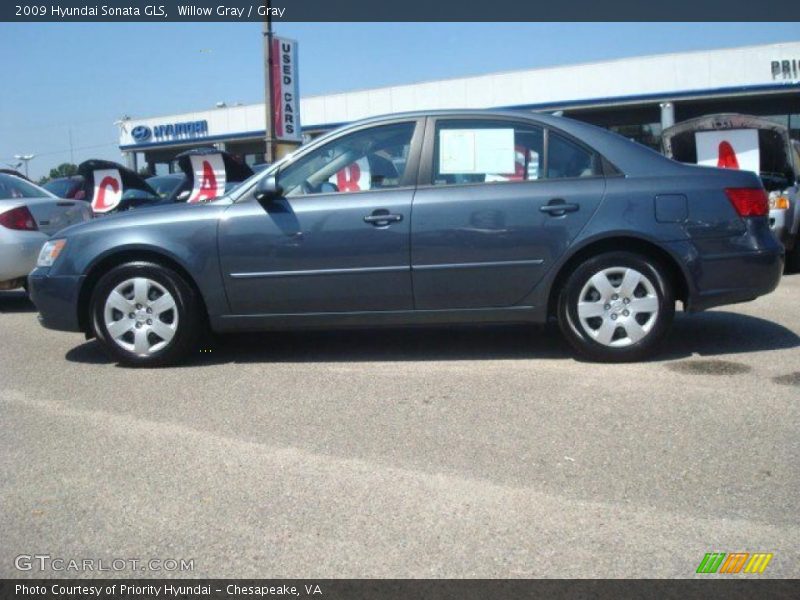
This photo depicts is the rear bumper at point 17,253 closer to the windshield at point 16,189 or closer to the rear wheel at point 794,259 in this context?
the windshield at point 16,189

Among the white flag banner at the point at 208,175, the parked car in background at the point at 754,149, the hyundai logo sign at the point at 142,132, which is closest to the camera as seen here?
the parked car in background at the point at 754,149

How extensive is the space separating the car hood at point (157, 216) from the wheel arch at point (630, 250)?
2251 millimetres

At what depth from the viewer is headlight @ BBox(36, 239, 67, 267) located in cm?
551

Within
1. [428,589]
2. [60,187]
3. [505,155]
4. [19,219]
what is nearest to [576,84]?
[60,187]

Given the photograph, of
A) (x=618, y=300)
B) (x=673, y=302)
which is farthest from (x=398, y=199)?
(x=673, y=302)

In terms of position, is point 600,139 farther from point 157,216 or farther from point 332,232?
point 157,216

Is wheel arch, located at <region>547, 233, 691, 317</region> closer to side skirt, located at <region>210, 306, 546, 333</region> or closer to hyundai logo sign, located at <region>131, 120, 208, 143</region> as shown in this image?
side skirt, located at <region>210, 306, 546, 333</region>

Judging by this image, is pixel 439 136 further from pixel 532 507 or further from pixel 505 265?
pixel 532 507

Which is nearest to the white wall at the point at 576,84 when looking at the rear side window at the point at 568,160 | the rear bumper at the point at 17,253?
the rear bumper at the point at 17,253

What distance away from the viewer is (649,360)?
5.16 metres

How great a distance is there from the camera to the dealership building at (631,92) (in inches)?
1034

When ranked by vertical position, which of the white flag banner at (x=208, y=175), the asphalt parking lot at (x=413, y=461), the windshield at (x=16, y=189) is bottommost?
the asphalt parking lot at (x=413, y=461)

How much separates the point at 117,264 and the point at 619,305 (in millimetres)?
3327

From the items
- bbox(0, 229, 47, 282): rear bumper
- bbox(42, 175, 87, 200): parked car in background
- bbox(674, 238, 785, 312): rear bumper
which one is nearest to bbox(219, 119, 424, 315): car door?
bbox(674, 238, 785, 312): rear bumper
